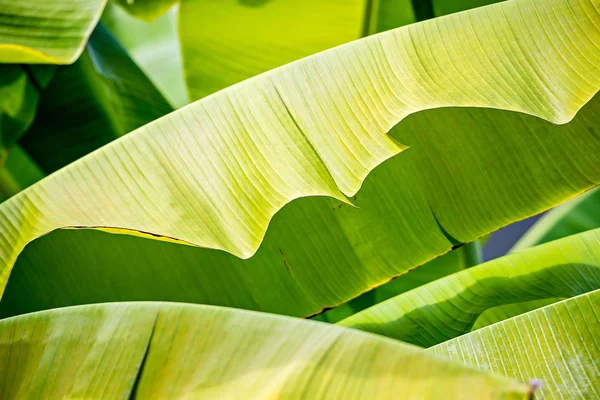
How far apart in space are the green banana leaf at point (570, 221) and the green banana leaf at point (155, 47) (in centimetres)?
64

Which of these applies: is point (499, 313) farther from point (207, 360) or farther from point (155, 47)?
point (155, 47)

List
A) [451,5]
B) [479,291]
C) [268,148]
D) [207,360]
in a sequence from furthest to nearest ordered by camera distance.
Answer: [451,5], [479,291], [268,148], [207,360]

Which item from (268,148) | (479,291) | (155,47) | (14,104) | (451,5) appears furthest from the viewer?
(155,47)

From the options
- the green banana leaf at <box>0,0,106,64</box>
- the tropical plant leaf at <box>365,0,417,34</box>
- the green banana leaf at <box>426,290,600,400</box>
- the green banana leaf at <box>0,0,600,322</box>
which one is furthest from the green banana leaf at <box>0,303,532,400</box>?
the tropical plant leaf at <box>365,0,417,34</box>

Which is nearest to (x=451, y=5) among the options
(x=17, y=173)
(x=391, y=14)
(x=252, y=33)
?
(x=391, y=14)

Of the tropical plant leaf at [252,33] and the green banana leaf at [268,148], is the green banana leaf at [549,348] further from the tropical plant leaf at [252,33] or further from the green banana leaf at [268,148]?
the tropical plant leaf at [252,33]

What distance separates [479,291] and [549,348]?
12cm

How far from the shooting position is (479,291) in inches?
18.7

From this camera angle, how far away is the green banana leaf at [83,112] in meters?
0.69

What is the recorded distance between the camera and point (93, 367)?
0.77 feet

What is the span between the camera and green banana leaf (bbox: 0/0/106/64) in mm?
504

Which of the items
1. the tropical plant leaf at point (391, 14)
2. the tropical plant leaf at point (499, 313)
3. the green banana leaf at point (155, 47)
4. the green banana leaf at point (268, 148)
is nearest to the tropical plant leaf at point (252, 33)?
the tropical plant leaf at point (391, 14)

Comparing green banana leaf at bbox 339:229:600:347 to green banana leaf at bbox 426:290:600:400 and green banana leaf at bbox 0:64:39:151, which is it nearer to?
green banana leaf at bbox 426:290:600:400

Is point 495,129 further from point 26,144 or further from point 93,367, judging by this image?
point 26,144
